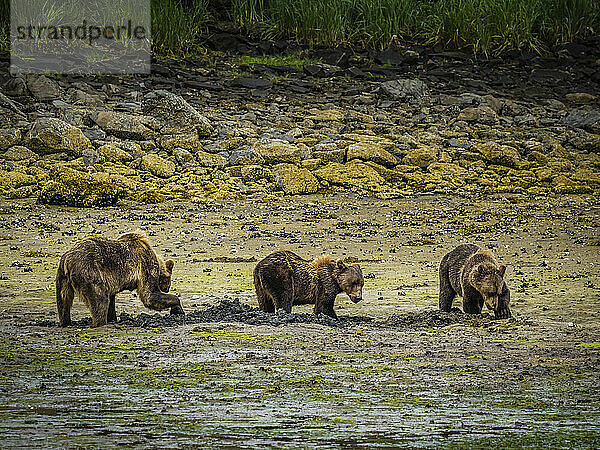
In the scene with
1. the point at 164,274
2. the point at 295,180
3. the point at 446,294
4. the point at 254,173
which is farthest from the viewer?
the point at 254,173

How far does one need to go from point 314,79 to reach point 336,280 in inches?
543

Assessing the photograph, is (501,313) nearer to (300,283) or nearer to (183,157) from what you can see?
(300,283)

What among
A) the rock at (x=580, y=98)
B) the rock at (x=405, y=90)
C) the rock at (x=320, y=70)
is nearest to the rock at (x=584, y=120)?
the rock at (x=580, y=98)

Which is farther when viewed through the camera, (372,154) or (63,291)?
(372,154)

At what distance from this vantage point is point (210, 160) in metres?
17.5

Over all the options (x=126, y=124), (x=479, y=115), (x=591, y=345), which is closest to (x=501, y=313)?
(x=591, y=345)

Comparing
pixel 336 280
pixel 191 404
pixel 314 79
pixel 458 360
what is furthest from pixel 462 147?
pixel 191 404

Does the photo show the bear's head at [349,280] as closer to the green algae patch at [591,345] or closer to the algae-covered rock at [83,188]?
the green algae patch at [591,345]

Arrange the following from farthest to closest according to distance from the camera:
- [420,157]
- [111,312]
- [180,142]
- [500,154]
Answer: [500,154], [180,142], [420,157], [111,312]

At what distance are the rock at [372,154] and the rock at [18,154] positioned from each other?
5626 mm

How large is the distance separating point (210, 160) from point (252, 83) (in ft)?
13.8

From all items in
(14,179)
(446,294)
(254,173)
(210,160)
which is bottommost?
(446,294)

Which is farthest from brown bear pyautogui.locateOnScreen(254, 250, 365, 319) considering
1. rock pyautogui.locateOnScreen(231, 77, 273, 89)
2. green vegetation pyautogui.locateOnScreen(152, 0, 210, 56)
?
green vegetation pyautogui.locateOnScreen(152, 0, 210, 56)

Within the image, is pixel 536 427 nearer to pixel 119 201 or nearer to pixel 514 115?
pixel 119 201
